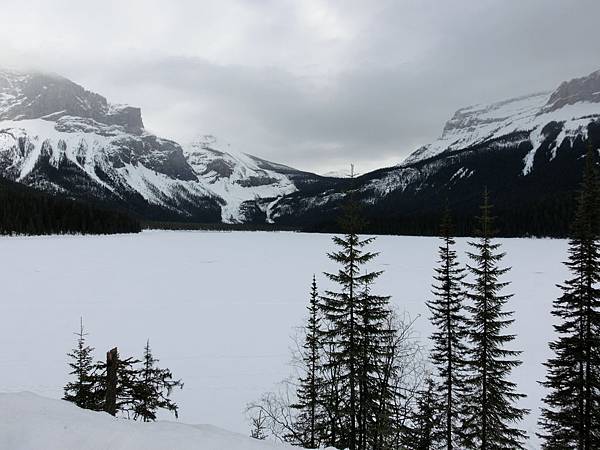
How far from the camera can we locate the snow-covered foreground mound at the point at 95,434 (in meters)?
4.61

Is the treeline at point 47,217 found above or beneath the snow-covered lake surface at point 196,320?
above

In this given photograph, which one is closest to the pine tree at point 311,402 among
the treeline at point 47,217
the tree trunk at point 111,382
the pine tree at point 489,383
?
the pine tree at point 489,383

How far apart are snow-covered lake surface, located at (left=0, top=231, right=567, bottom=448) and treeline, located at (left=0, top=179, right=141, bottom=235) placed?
71802 mm

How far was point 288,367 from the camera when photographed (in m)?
18.4

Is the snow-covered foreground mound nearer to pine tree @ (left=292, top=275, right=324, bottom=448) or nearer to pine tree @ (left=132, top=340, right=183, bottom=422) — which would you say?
pine tree @ (left=132, top=340, right=183, bottom=422)

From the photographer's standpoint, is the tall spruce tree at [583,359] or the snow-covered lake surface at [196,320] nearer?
the tall spruce tree at [583,359]

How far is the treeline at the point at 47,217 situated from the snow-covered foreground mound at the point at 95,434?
4916 inches

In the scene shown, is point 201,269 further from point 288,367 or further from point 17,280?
point 288,367

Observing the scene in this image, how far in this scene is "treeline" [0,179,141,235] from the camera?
107 m

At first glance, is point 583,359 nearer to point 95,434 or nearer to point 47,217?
point 95,434

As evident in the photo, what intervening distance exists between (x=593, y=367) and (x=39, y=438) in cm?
1616

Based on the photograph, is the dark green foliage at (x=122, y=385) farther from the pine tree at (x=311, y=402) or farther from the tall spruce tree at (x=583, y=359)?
the tall spruce tree at (x=583, y=359)

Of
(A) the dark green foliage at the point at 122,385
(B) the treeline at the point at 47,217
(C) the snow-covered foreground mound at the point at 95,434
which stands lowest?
(A) the dark green foliage at the point at 122,385

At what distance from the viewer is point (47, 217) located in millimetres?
116688
